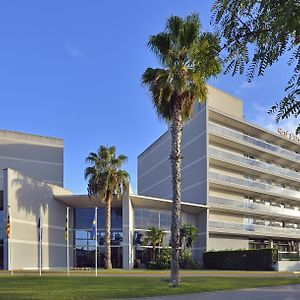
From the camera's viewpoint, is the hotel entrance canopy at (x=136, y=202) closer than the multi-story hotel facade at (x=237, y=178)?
Yes

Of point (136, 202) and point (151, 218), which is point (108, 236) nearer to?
point (136, 202)

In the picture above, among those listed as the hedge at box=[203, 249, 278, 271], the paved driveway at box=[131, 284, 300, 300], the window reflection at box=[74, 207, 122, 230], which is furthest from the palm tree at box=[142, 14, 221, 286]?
the window reflection at box=[74, 207, 122, 230]

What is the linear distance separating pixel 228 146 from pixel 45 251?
25099 millimetres

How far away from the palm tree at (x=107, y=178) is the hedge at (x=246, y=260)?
39.0 ft

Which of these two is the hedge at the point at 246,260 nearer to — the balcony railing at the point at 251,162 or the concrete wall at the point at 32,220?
the balcony railing at the point at 251,162

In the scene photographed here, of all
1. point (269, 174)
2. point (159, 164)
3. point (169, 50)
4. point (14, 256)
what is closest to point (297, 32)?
point (169, 50)

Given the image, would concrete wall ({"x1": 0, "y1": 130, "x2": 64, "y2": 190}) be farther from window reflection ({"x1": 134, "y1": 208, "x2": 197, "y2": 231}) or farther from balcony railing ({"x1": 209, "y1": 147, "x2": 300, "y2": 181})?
balcony railing ({"x1": 209, "y1": 147, "x2": 300, "y2": 181})

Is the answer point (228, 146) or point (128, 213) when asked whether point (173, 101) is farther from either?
point (228, 146)

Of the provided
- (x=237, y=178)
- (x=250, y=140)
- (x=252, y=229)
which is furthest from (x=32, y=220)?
(x=250, y=140)

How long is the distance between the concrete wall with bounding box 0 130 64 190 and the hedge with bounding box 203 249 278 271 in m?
27.9

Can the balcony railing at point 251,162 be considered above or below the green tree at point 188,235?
above

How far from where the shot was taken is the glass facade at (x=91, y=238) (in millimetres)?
53344

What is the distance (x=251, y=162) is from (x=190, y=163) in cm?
777

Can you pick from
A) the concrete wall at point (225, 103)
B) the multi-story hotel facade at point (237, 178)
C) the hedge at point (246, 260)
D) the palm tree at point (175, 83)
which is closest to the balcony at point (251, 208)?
the multi-story hotel facade at point (237, 178)
